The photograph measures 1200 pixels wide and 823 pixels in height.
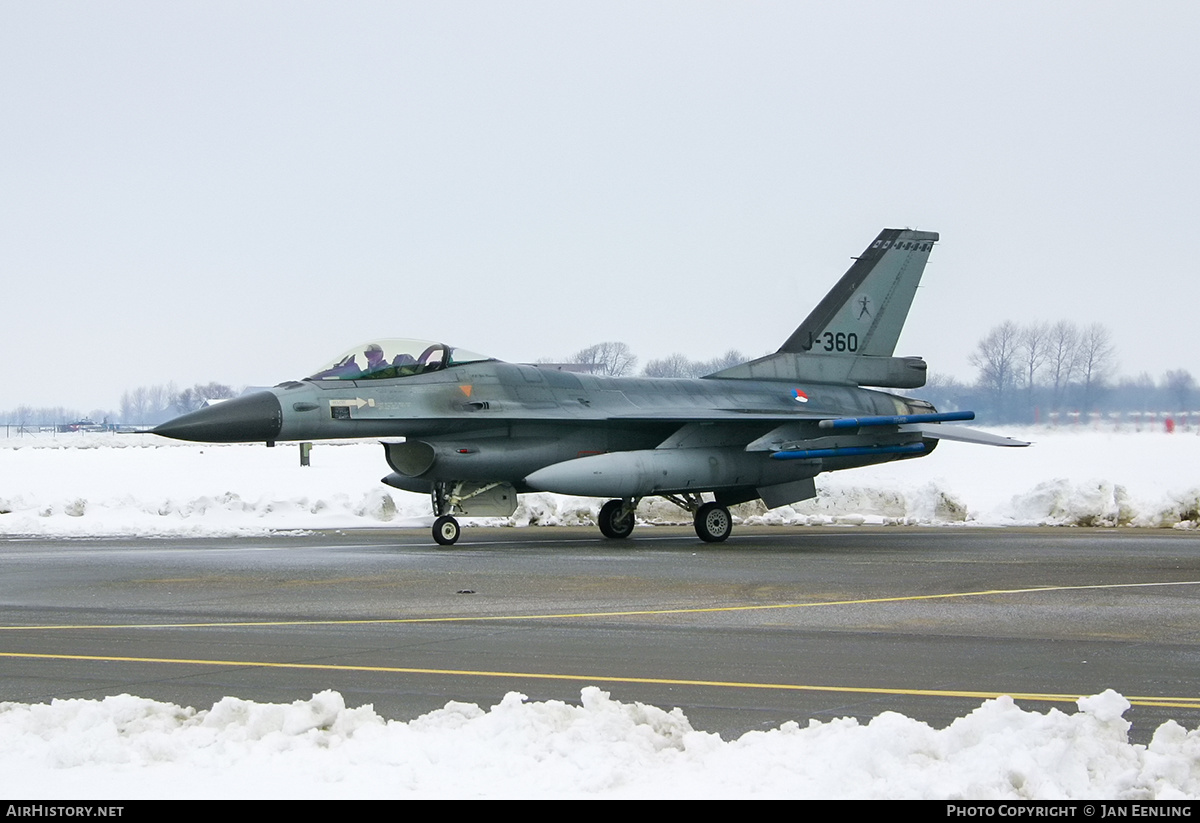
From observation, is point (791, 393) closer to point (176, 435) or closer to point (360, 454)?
point (176, 435)

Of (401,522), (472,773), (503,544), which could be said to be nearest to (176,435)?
(503,544)

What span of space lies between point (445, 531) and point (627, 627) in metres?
9.10

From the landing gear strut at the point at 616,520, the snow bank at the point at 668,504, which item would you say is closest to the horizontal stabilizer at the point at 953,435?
the snow bank at the point at 668,504

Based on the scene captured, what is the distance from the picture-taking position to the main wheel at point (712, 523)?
65.1ft

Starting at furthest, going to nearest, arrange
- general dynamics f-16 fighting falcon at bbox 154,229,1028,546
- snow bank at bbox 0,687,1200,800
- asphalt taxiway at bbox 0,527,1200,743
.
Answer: general dynamics f-16 fighting falcon at bbox 154,229,1028,546
asphalt taxiway at bbox 0,527,1200,743
snow bank at bbox 0,687,1200,800

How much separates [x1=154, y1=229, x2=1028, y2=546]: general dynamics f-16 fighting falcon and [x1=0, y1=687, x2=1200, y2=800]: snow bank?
1206cm

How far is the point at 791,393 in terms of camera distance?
22.5 metres

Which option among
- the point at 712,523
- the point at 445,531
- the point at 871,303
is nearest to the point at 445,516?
the point at 445,531

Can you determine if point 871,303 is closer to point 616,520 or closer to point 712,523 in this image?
point 712,523

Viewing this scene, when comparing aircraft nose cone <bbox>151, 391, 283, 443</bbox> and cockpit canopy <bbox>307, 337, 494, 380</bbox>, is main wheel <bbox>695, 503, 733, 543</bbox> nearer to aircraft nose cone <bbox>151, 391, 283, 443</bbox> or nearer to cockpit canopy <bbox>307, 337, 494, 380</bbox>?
cockpit canopy <bbox>307, 337, 494, 380</bbox>

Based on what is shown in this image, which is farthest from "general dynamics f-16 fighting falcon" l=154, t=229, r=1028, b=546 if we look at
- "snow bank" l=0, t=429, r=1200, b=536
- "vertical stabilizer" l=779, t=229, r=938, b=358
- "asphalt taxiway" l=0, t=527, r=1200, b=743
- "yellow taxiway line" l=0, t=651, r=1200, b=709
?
"yellow taxiway line" l=0, t=651, r=1200, b=709

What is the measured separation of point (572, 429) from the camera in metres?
19.8

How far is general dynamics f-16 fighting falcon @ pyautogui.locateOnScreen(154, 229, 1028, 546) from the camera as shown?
18078 mm

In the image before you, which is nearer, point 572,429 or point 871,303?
point 572,429
